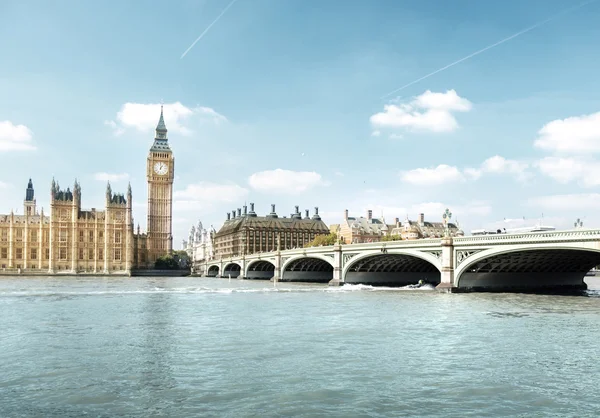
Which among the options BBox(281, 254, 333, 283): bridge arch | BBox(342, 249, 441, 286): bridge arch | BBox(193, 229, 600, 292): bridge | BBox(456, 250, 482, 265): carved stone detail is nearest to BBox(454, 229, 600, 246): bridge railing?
BBox(193, 229, 600, 292): bridge

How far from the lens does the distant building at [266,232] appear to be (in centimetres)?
18062

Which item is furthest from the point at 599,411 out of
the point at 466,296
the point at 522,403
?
the point at 466,296

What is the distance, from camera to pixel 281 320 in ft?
120

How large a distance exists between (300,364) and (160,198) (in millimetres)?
167454

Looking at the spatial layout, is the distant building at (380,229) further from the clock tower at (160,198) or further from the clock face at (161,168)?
the clock face at (161,168)

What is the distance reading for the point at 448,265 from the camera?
57.6m

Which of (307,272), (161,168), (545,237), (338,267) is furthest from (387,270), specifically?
(161,168)

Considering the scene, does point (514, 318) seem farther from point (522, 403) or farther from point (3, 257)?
point (3, 257)

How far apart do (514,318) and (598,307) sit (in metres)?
12.1

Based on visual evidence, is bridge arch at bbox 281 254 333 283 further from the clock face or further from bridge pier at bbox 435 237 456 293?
the clock face

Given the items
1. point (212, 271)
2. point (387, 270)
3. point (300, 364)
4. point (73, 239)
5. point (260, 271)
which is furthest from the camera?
point (212, 271)

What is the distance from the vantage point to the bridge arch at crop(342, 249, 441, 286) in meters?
76.9

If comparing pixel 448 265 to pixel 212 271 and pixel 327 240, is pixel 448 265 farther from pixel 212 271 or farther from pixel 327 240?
pixel 212 271

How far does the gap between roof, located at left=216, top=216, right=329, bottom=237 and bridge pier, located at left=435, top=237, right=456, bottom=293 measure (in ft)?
409
